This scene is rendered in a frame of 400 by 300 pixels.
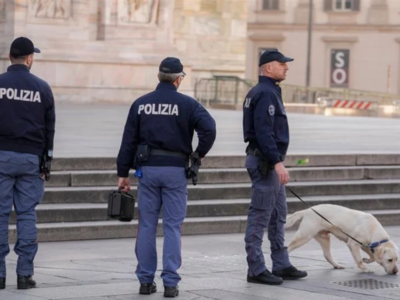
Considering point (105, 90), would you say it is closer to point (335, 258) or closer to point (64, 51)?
point (64, 51)

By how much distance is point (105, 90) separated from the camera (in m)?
33.9

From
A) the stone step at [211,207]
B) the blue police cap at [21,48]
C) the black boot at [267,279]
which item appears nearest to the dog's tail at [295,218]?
the black boot at [267,279]

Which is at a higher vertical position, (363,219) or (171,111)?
(171,111)

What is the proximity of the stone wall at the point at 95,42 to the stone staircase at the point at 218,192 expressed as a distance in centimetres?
1739

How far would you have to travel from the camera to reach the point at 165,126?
30.1 feet

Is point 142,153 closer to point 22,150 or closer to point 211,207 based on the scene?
point 22,150

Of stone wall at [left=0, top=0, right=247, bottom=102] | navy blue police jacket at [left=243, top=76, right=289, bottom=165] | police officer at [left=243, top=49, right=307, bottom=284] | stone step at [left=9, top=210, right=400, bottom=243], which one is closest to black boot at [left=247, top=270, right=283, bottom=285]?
police officer at [left=243, top=49, right=307, bottom=284]

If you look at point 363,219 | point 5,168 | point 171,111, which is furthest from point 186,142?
point 363,219

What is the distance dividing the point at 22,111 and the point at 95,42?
980 inches

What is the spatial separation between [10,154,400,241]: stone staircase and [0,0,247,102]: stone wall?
57.1ft

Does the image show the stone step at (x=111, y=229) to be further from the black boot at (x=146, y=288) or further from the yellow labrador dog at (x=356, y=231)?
the black boot at (x=146, y=288)

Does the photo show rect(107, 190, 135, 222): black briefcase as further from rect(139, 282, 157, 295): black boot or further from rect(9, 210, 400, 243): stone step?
rect(9, 210, 400, 243): stone step

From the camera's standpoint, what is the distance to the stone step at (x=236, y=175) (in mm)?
13805

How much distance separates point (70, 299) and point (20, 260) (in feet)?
2.17
